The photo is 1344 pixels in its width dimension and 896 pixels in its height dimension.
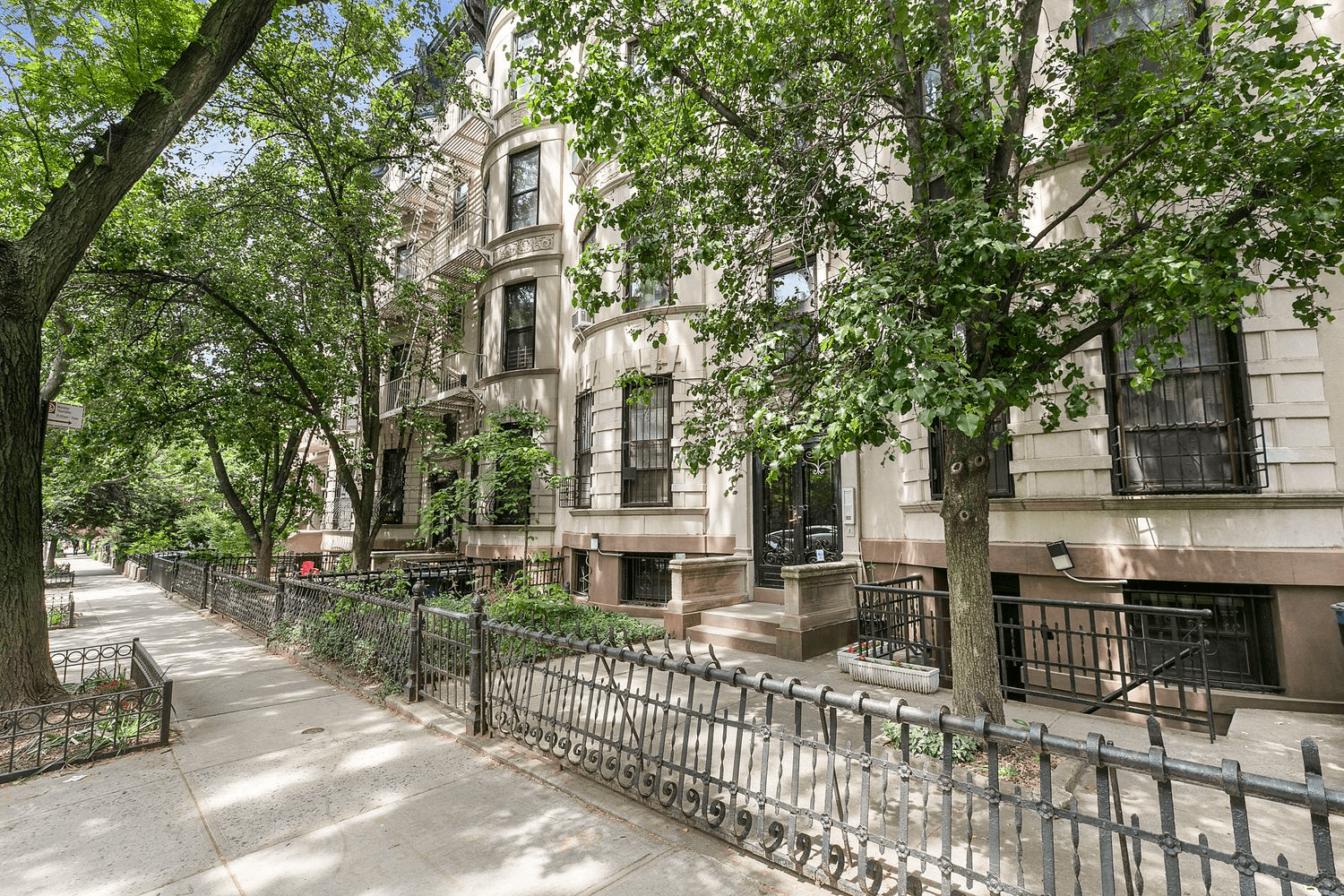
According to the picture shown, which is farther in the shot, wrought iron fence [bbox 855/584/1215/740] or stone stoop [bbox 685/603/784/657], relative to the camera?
stone stoop [bbox 685/603/784/657]

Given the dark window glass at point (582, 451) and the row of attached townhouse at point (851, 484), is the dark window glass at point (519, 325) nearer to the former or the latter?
the row of attached townhouse at point (851, 484)

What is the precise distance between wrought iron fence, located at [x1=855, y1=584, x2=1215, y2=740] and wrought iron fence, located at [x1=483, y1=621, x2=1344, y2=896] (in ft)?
5.44

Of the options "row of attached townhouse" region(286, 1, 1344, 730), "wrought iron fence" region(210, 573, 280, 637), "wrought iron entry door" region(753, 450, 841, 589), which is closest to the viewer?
"row of attached townhouse" region(286, 1, 1344, 730)

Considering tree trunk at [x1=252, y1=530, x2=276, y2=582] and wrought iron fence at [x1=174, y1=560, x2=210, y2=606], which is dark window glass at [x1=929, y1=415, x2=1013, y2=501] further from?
wrought iron fence at [x1=174, y1=560, x2=210, y2=606]

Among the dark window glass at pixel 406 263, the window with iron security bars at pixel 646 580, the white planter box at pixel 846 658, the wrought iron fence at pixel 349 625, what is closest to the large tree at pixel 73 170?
the wrought iron fence at pixel 349 625

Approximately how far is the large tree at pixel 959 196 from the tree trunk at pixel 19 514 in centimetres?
520

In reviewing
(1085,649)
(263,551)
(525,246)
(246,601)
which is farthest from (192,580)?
(1085,649)

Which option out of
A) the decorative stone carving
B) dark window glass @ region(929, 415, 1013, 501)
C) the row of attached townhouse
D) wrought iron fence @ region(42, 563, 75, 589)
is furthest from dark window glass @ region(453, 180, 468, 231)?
wrought iron fence @ region(42, 563, 75, 589)

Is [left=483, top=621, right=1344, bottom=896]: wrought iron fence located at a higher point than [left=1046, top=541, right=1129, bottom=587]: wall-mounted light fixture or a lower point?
lower

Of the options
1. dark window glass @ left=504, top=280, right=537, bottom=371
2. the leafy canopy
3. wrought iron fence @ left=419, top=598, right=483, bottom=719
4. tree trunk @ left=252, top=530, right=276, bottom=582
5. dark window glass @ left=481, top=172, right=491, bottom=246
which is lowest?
wrought iron fence @ left=419, top=598, right=483, bottom=719

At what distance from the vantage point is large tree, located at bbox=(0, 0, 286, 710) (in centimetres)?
561

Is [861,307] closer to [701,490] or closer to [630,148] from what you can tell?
[630,148]

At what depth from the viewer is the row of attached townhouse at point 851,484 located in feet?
21.0

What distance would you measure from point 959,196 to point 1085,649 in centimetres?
559
